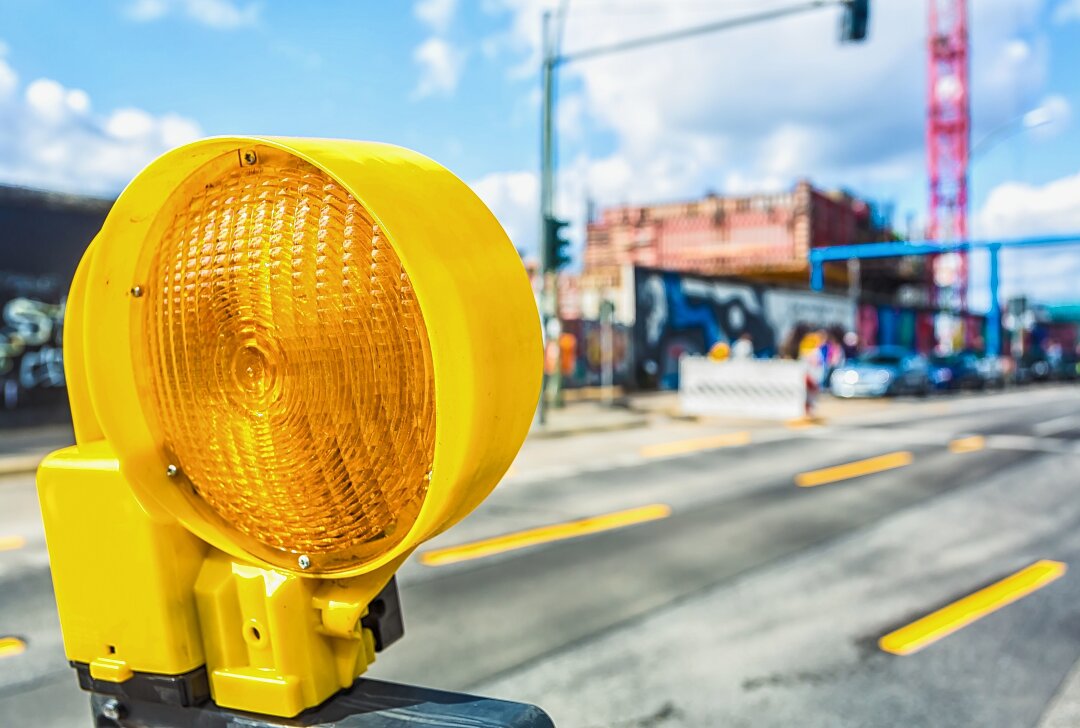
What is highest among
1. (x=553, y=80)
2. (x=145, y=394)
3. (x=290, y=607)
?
(x=553, y=80)

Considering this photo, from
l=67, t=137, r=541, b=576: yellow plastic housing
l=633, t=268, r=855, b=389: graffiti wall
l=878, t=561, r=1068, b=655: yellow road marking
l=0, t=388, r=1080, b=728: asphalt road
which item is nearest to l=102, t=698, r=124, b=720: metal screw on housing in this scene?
l=67, t=137, r=541, b=576: yellow plastic housing

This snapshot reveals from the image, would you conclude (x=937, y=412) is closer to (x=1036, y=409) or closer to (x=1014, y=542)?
(x=1036, y=409)

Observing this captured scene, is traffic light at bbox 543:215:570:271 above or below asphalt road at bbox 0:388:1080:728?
above

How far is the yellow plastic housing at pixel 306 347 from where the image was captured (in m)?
0.94

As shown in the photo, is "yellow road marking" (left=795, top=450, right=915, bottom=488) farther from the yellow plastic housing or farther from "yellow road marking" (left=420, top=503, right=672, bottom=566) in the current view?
the yellow plastic housing

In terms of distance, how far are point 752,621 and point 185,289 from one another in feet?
13.2

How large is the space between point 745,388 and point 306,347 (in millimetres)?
17834

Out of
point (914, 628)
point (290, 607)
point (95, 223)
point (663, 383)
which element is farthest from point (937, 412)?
point (290, 607)

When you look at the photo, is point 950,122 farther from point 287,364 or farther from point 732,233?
point 287,364

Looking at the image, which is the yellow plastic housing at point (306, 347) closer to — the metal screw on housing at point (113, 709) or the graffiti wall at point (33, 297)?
the metal screw on housing at point (113, 709)

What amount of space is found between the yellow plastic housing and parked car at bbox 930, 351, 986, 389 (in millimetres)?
31389

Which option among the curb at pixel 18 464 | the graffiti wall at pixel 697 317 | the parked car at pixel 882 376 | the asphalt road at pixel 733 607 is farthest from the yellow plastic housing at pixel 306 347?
the parked car at pixel 882 376

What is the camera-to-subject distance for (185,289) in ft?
3.63

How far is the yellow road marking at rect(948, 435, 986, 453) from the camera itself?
1172 cm
